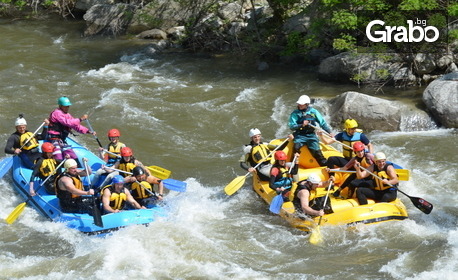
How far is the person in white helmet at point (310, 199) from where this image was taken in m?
9.07

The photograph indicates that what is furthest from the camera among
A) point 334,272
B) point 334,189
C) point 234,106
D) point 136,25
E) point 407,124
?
point 136,25

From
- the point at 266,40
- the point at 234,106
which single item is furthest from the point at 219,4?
the point at 234,106

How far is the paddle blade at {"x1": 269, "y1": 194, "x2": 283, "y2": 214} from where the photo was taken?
30.8 feet

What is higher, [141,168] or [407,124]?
[141,168]

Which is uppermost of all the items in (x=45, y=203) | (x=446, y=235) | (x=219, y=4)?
(x=219, y=4)

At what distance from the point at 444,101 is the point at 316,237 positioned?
18.1 feet

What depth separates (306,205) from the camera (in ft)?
29.8

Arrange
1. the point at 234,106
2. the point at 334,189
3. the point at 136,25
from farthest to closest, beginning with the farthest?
the point at 136,25 → the point at 234,106 → the point at 334,189

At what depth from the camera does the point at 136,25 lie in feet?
68.3

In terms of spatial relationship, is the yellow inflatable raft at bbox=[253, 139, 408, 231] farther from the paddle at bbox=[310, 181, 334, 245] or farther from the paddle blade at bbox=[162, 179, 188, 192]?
the paddle blade at bbox=[162, 179, 188, 192]

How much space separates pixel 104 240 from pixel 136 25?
12.9m

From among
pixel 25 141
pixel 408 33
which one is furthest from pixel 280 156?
pixel 408 33

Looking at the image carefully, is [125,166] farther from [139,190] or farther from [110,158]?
[110,158]

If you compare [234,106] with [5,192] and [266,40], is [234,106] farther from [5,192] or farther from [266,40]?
[5,192]
